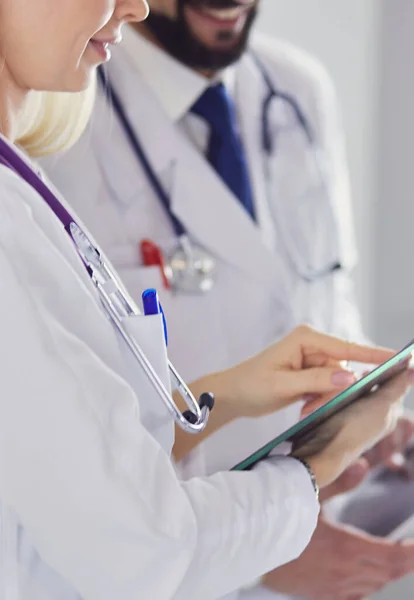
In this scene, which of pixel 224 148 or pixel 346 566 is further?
pixel 224 148

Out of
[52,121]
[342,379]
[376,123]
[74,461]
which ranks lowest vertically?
[376,123]

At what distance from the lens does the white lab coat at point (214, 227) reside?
1.09 m

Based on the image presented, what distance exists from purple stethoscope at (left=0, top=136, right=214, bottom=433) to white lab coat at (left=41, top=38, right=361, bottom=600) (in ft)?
1.13

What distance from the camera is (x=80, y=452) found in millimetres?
570

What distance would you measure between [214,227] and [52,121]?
35cm

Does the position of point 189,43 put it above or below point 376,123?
above

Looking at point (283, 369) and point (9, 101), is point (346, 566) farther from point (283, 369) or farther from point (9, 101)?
point (9, 101)

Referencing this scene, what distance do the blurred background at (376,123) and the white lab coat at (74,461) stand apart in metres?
1.25

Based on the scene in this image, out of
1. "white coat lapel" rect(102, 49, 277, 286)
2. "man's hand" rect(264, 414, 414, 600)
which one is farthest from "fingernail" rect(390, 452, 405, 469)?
"white coat lapel" rect(102, 49, 277, 286)

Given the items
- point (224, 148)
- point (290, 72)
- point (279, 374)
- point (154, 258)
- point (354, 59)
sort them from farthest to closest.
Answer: point (354, 59) < point (290, 72) < point (224, 148) < point (154, 258) < point (279, 374)

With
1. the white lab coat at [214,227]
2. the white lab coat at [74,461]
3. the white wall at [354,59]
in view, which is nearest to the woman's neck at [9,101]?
the white lab coat at [74,461]

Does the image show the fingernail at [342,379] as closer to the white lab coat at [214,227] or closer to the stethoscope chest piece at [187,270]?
the white lab coat at [214,227]

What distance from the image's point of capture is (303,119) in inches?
52.2

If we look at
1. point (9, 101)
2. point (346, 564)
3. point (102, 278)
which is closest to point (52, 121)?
point (9, 101)
